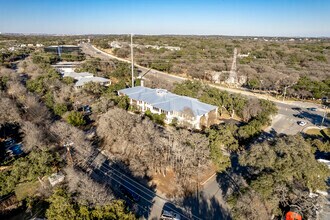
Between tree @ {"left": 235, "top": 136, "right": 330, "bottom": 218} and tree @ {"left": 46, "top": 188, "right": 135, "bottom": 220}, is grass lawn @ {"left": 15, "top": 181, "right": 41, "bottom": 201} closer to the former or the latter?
tree @ {"left": 46, "top": 188, "right": 135, "bottom": 220}

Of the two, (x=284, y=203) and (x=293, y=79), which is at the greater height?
(x=293, y=79)

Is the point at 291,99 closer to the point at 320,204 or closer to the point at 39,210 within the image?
the point at 320,204

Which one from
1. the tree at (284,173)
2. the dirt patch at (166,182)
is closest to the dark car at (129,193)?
the dirt patch at (166,182)

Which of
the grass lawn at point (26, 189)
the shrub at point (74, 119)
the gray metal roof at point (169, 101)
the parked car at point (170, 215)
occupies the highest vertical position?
the gray metal roof at point (169, 101)

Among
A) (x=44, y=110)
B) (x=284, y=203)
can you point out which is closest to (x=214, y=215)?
(x=284, y=203)

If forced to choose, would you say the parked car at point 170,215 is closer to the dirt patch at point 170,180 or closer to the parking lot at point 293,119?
the dirt patch at point 170,180

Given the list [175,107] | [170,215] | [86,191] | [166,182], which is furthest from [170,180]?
[175,107]
